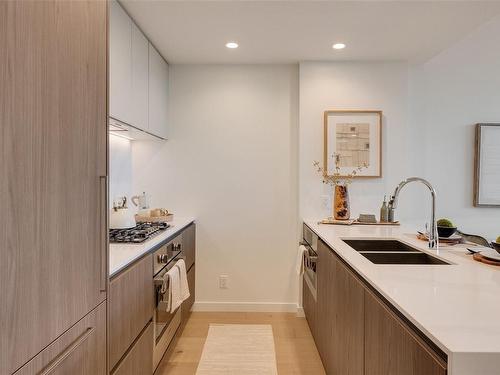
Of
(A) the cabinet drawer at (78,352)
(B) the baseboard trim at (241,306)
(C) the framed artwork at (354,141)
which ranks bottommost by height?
(B) the baseboard trim at (241,306)

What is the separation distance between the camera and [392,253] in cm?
186

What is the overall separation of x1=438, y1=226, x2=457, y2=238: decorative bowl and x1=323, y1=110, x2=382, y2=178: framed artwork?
1259mm

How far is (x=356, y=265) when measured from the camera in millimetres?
1455

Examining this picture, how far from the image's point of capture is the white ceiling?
2230 millimetres

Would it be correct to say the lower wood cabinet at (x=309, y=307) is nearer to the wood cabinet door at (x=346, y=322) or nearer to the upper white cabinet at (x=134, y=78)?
the wood cabinet door at (x=346, y=322)

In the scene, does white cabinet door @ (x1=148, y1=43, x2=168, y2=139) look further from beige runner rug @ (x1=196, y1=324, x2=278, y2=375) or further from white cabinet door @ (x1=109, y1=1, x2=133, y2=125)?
beige runner rug @ (x1=196, y1=324, x2=278, y2=375)

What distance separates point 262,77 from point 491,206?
261cm

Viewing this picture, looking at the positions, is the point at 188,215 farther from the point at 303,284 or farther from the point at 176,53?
the point at 176,53

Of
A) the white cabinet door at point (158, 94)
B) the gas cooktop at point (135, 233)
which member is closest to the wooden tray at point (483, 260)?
the gas cooktop at point (135, 233)

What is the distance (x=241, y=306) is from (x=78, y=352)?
2.41 meters

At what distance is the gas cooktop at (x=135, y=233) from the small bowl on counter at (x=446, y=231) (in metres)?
1.73

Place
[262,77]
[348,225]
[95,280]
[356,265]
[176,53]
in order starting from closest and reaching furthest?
[95,280] → [356,265] → [348,225] → [176,53] → [262,77]

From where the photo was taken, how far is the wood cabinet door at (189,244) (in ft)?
9.55

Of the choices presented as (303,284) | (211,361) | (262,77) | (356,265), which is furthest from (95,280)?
(262,77)
